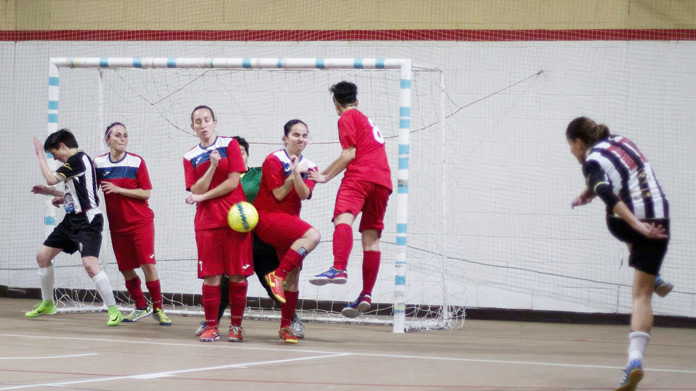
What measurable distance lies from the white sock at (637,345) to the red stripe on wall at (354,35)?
601 cm

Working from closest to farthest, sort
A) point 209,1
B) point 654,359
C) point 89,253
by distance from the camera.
Answer: point 654,359 < point 89,253 < point 209,1

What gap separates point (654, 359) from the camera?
267 inches

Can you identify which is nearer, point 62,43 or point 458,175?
point 458,175

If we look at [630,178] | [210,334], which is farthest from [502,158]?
[630,178]

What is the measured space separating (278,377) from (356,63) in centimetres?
427

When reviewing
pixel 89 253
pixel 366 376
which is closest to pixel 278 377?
pixel 366 376

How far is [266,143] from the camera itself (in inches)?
438

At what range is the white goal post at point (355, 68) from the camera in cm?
851

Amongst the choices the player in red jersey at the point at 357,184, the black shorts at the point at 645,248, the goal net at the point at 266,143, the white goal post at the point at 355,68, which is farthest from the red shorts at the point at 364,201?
the black shorts at the point at 645,248

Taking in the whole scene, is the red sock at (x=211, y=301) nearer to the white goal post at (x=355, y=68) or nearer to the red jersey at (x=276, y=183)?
the red jersey at (x=276, y=183)

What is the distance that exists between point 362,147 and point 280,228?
3.15 ft

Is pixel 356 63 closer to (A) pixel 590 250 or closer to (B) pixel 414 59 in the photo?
(B) pixel 414 59

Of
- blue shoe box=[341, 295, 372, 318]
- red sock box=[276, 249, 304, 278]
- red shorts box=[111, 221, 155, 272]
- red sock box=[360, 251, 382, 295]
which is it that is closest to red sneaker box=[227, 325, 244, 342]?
red sock box=[276, 249, 304, 278]

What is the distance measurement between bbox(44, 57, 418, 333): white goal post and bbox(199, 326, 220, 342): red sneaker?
1.91 meters
